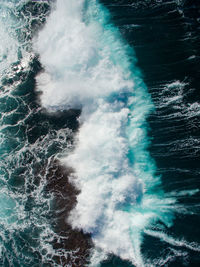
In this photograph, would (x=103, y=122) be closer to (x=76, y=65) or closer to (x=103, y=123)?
(x=103, y=123)

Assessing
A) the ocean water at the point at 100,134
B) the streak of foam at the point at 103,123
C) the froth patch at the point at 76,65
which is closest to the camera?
the ocean water at the point at 100,134

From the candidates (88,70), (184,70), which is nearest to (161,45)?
(184,70)

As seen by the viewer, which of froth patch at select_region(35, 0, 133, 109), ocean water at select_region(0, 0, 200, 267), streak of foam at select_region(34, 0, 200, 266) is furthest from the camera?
froth patch at select_region(35, 0, 133, 109)

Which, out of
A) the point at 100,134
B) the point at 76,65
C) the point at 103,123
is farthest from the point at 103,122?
the point at 76,65

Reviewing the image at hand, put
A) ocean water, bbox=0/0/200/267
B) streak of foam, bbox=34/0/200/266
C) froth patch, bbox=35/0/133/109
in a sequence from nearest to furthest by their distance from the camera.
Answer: ocean water, bbox=0/0/200/267
streak of foam, bbox=34/0/200/266
froth patch, bbox=35/0/133/109

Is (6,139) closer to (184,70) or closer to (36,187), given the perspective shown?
(36,187)

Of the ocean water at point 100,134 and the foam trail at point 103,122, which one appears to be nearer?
the ocean water at point 100,134
